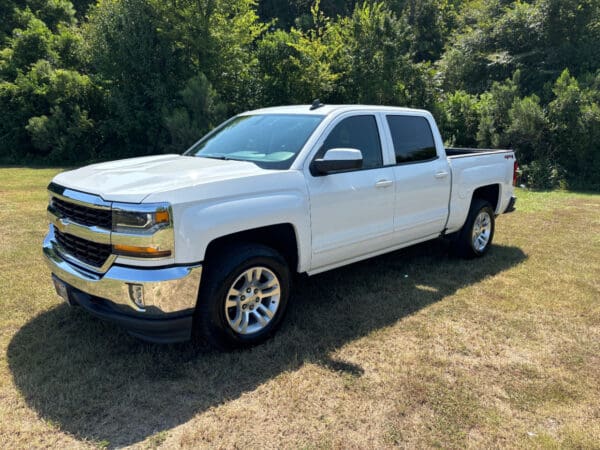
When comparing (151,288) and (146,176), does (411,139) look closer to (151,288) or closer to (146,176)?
(146,176)

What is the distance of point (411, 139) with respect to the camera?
17.1ft

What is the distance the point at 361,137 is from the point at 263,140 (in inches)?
38.2

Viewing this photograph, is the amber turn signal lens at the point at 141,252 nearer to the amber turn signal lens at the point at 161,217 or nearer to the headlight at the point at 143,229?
the headlight at the point at 143,229

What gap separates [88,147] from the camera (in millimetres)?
17828

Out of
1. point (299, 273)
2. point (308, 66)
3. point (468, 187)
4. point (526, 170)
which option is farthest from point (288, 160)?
point (308, 66)

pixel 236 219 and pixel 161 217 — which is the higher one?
pixel 161 217

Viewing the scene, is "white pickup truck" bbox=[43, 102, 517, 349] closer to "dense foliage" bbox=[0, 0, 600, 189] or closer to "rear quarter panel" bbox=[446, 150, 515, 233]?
"rear quarter panel" bbox=[446, 150, 515, 233]

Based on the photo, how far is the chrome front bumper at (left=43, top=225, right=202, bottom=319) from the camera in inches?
125

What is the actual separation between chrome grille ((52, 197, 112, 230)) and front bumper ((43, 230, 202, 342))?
329 mm

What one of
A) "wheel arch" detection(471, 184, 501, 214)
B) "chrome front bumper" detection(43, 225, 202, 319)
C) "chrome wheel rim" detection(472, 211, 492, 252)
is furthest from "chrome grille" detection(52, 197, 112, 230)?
"wheel arch" detection(471, 184, 501, 214)

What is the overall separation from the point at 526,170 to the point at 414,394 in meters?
11.7

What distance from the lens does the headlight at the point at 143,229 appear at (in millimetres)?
3135

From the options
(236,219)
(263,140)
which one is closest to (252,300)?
(236,219)

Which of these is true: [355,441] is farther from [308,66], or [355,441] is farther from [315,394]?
[308,66]
